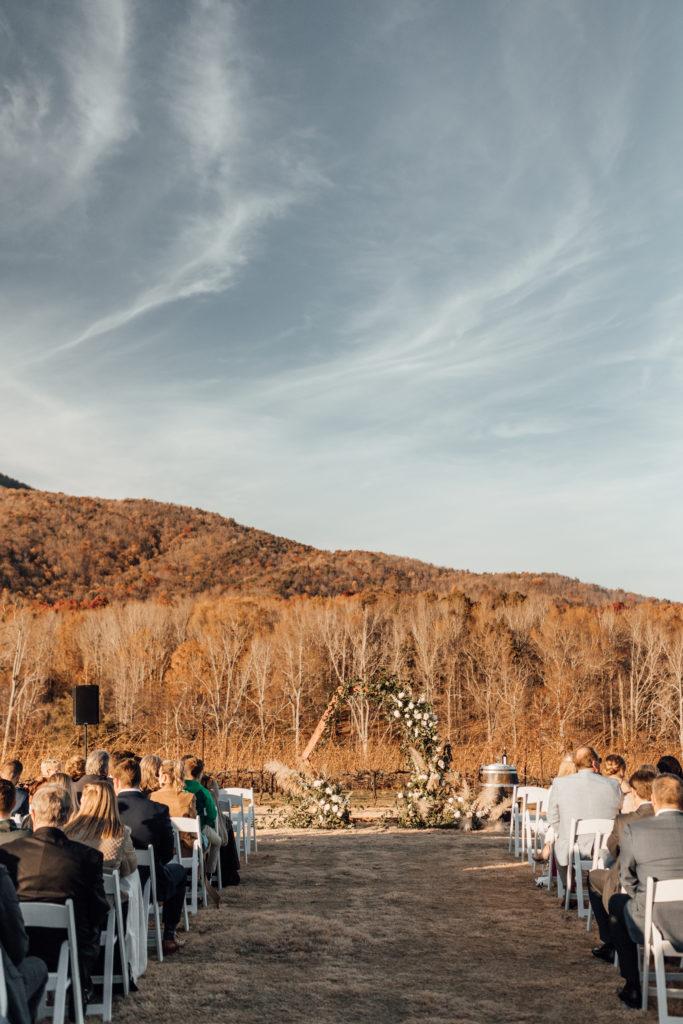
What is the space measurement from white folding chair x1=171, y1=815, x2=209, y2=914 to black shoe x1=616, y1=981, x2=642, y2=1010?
3176 mm

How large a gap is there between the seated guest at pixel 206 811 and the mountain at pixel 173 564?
58494 mm

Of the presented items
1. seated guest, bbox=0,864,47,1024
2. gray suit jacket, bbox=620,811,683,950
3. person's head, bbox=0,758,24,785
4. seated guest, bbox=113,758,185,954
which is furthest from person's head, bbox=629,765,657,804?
person's head, bbox=0,758,24,785

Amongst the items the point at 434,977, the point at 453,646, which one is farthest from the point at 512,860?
the point at 453,646

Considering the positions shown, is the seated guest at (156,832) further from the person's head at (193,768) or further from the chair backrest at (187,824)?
the person's head at (193,768)

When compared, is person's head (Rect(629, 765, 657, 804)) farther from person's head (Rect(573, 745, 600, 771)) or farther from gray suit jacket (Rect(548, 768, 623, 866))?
person's head (Rect(573, 745, 600, 771))

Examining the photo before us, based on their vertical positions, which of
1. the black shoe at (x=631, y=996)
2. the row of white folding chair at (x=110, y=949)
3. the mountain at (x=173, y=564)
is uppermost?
the mountain at (x=173, y=564)

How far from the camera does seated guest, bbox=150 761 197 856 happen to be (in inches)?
284

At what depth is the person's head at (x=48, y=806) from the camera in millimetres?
4293

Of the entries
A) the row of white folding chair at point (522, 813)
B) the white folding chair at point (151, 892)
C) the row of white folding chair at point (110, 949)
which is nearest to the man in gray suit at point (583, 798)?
the row of white folding chair at point (522, 813)

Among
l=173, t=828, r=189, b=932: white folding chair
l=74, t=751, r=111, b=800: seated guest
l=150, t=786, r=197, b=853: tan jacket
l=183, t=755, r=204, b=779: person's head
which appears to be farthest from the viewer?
l=183, t=755, r=204, b=779: person's head

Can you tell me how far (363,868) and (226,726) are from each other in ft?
98.4

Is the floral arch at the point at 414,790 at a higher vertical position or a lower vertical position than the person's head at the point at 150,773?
lower

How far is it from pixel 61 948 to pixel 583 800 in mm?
4157

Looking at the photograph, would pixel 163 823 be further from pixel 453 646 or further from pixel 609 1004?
pixel 453 646
